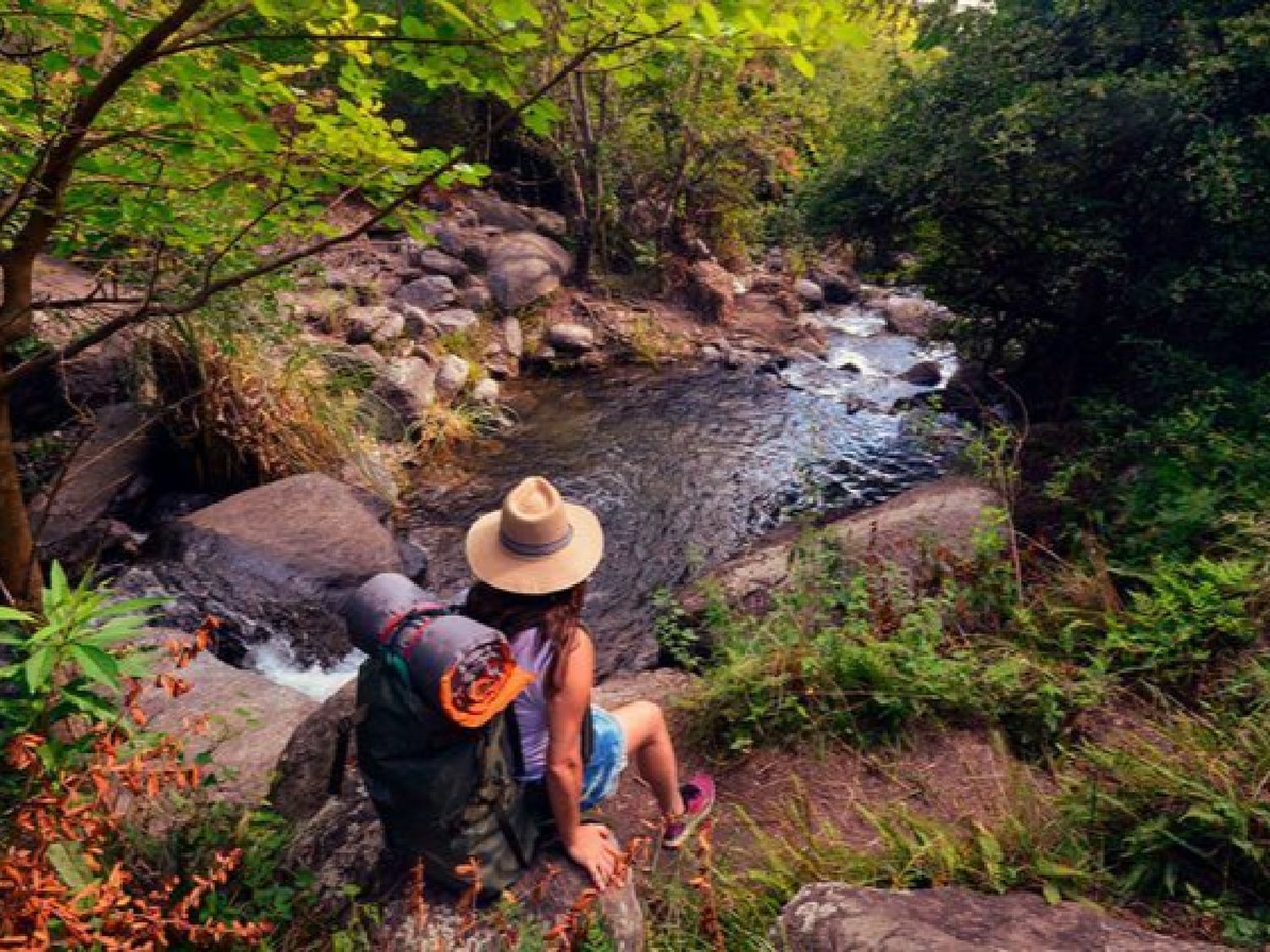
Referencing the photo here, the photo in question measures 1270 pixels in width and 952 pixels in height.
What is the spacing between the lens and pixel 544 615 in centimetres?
265

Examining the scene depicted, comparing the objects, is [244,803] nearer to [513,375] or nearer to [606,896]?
[606,896]

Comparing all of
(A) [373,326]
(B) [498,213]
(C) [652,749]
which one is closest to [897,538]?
(C) [652,749]

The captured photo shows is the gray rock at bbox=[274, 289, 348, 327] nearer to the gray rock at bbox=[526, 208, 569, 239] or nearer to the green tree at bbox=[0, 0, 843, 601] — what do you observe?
the gray rock at bbox=[526, 208, 569, 239]

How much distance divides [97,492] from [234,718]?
141 inches

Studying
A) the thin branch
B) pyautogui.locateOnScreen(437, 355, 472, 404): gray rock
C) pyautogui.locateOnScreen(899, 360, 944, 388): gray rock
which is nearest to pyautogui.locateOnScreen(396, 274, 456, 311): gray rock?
pyautogui.locateOnScreen(437, 355, 472, 404): gray rock

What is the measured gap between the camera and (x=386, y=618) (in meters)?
2.26

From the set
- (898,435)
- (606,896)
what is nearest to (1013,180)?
(898,435)

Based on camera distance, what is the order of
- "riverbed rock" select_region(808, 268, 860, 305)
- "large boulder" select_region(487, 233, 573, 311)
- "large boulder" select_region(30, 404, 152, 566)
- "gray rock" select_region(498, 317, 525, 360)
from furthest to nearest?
"riverbed rock" select_region(808, 268, 860, 305), "large boulder" select_region(487, 233, 573, 311), "gray rock" select_region(498, 317, 525, 360), "large boulder" select_region(30, 404, 152, 566)

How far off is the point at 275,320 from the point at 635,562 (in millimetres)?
3884

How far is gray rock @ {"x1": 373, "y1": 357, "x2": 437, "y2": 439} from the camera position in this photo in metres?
9.09

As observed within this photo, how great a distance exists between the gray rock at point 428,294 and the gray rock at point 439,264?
495mm

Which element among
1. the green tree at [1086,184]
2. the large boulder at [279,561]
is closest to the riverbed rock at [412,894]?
the large boulder at [279,561]

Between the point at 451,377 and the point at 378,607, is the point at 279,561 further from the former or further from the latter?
the point at 451,377

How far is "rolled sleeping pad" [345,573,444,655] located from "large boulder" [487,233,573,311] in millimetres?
11326
